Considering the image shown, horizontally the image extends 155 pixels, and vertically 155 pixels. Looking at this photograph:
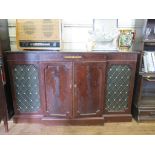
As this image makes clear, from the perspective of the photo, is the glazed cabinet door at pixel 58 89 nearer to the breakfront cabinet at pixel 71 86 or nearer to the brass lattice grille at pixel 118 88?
the breakfront cabinet at pixel 71 86

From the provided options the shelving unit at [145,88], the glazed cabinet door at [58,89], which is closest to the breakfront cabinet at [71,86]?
the glazed cabinet door at [58,89]

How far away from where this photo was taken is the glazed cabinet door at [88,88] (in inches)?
81.3

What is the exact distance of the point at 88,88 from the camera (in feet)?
7.01

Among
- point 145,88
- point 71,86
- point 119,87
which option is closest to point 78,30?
point 71,86

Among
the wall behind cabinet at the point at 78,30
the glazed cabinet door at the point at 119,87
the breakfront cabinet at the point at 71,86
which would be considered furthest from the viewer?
the wall behind cabinet at the point at 78,30

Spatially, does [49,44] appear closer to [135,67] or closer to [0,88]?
[0,88]

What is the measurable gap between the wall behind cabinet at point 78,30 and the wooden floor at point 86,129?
1119 millimetres

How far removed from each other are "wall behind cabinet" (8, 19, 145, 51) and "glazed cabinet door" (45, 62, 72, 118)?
1.49 feet

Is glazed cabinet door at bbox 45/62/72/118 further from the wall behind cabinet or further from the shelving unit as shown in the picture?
the shelving unit

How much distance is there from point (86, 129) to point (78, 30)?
1415mm

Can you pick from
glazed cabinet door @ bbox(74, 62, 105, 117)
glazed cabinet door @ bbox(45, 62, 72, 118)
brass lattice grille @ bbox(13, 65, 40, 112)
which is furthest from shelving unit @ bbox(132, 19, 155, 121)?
A: brass lattice grille @ bbox(13, 65, 40, 112)

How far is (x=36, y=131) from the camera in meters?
2.14

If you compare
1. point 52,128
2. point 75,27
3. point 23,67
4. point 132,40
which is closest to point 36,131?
point 52,128

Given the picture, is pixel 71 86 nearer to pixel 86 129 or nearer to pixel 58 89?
pixel 58 89
